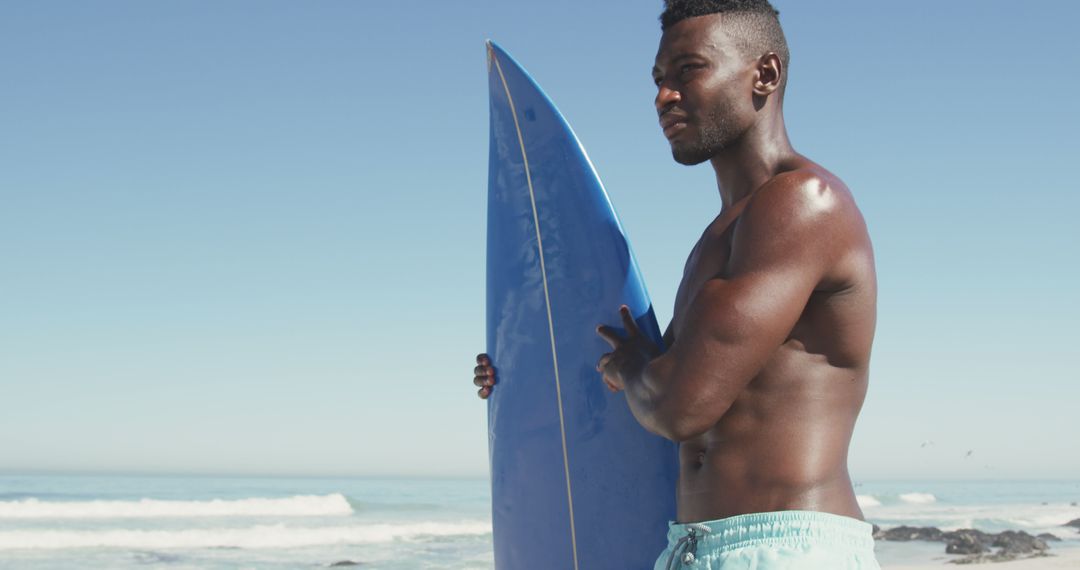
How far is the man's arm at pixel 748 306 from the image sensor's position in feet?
4.79

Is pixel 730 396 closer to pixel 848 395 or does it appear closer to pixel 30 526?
pixel 848 395

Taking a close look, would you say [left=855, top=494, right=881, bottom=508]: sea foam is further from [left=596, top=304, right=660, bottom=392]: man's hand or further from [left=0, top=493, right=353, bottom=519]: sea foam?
[left=596, top=304, right=660, bottom=392]: man's hand

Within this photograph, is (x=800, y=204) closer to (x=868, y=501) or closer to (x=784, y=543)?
(x=784, y=543)

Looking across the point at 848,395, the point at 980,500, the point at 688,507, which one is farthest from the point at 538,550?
the point at 980,500

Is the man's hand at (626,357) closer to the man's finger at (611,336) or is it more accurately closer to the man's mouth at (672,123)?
the man's finger at (611,336)

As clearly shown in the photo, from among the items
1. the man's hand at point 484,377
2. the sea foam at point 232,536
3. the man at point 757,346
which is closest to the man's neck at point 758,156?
the man at point 757,346

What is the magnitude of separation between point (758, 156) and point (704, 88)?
0.53 ft

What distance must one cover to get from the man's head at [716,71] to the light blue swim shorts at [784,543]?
2.11ft

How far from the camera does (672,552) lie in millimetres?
1648

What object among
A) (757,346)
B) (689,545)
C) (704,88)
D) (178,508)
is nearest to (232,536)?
(178,508)

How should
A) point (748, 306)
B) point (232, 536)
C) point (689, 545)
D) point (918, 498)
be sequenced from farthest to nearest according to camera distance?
point (918, 498) < point (232, 536) < point (689, 545) < point (748, 306)

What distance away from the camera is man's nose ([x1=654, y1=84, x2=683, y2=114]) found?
1738mm

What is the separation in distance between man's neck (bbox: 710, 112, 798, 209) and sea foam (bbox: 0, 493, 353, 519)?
56.3 ft

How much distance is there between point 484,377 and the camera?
2867 millimetres
